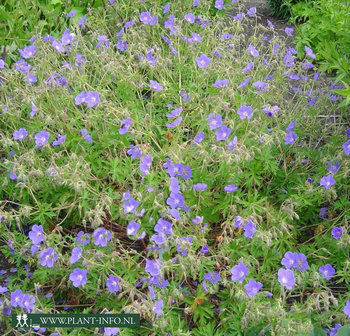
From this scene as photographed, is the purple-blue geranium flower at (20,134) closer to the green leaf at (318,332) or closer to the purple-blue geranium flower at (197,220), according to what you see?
the purple-blue geranium flower at (197,220)

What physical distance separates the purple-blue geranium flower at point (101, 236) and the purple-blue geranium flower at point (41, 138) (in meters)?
0.68

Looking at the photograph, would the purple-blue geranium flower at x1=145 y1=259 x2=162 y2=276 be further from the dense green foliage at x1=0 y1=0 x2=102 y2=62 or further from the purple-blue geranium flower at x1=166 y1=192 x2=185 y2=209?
the dense green foliage at x1=0 y1=0 x2=102 y2=62

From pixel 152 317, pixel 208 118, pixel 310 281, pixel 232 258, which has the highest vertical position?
pixel 208 118

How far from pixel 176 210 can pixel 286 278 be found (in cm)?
56

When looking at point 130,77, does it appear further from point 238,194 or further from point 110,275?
point 110,275

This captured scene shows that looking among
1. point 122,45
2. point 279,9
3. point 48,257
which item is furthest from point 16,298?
point 279,9

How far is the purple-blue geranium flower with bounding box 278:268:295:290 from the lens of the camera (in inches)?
90.0

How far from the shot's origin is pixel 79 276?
240 centimetres

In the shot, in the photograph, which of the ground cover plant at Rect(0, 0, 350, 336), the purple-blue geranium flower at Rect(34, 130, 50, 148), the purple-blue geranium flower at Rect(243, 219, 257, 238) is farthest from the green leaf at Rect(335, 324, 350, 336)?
the purple-blue geranium flower at Rect(34, 130, 50, 148)

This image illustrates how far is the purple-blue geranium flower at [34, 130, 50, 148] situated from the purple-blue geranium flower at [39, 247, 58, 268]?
672mm

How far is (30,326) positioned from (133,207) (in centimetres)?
69

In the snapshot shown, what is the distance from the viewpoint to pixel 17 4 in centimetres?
414

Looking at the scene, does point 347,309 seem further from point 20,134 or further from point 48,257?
point 20,134

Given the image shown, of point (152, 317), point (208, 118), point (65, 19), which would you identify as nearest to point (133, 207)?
point (152, 317)
